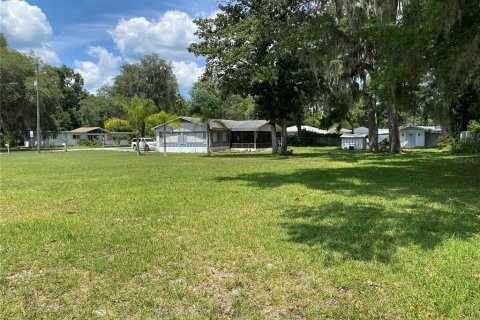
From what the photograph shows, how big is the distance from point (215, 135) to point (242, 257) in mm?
33613

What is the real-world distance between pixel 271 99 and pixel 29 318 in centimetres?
2343

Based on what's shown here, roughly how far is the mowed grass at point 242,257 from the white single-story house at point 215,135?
27.9 metres

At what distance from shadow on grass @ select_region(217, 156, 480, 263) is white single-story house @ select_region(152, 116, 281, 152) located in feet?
84.1

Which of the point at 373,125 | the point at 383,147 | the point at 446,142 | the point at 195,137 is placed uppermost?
the point at 373,125

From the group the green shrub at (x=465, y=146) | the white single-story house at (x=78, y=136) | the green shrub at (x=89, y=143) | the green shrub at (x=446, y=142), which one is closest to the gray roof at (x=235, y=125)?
the green shrub at (x=446, y=142)

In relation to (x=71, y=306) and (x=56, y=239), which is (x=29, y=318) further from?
(x=56, y=239)

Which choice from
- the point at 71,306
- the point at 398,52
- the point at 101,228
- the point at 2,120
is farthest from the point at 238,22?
the point at 2,120

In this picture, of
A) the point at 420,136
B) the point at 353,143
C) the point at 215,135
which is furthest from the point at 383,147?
the point at 215,135

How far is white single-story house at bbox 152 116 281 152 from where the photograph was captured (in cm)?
3650

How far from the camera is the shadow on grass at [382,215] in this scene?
493 centimetres

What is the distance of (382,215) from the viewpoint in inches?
257

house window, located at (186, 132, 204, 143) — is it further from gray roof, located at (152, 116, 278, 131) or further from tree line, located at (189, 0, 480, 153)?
tree line, located at (189, 0, 480, 153)

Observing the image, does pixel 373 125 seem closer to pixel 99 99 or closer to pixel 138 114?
pixel 138 114

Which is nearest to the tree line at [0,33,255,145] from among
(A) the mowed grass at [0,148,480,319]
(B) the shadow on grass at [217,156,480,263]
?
(B) the shadow on grass at [217,156,480,263]
